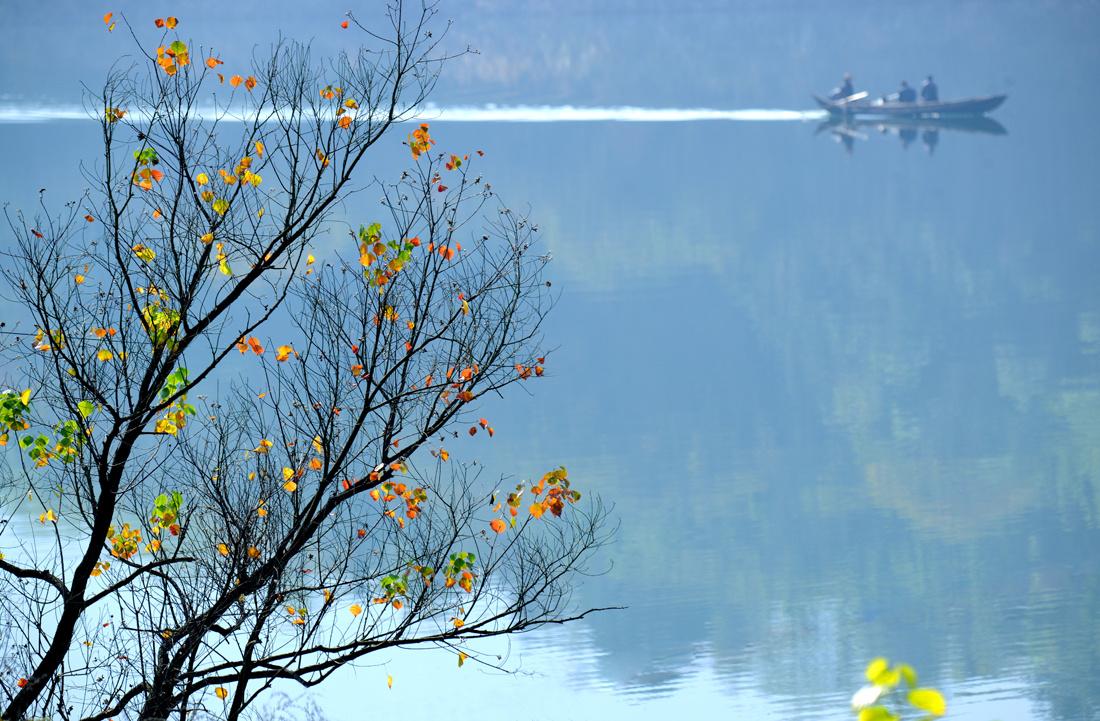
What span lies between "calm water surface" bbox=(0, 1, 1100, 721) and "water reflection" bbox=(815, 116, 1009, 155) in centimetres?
36

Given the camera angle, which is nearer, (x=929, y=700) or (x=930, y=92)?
(x=929, y=700)

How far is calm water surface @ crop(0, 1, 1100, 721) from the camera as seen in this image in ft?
39.7

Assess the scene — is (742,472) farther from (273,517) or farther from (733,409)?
(273,517)

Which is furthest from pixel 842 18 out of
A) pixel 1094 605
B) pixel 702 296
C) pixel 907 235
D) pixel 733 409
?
pixel 1094 605

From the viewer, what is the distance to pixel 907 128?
132 ft

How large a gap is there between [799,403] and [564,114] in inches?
951

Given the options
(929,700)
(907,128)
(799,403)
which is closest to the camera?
(929,700)

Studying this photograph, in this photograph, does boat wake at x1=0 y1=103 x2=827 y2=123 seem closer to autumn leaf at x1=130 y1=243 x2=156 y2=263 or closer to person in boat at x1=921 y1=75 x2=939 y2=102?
person in boat at x1=921 y1=75 x2=939 y2=102

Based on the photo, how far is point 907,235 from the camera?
95.9ft

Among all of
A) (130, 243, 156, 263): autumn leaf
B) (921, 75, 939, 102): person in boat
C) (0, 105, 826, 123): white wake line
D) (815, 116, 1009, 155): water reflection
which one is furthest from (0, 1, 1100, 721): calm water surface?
(130, 243, 156, 263): autumn leaf

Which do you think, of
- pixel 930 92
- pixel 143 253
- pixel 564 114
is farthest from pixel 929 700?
pixel 564 114

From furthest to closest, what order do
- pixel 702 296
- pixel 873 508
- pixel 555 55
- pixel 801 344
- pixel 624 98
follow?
pixel 555 55 → pixel 624 98 → pixel 702 296 → pixel 801 344 → pixel 873 508

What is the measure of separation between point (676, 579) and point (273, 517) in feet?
25.9

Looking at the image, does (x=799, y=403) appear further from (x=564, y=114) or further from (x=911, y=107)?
(x=564, y=114)
